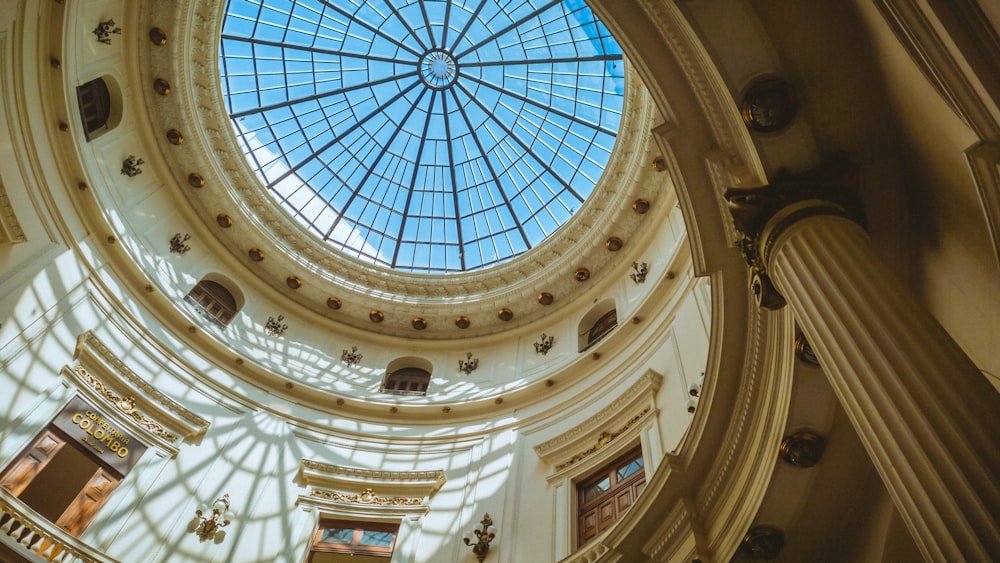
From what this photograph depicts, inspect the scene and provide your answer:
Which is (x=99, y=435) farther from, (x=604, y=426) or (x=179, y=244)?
(x=604, y=426)

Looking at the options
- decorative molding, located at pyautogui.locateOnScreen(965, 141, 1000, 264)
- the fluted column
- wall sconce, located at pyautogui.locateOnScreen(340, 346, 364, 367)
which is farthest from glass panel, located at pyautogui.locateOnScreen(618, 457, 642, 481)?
wall sconce, located at pyautogui.locateOnScreen(340, 346, 364, 367)

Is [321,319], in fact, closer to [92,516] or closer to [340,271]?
[340,271]

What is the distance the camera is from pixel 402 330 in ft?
63.3

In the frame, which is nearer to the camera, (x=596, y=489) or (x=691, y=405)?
(x=691, y=405)

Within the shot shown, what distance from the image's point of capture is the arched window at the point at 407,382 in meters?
17.0

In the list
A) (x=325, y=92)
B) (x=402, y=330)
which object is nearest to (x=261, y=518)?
(x=402, y=330)

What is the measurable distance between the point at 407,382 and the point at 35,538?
9448 millimetres

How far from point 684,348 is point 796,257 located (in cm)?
614

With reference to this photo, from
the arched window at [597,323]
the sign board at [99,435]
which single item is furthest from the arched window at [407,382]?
the sign board at [99,435]

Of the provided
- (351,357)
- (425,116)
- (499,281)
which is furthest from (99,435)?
(425,116)

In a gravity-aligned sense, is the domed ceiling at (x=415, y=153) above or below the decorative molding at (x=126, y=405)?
above

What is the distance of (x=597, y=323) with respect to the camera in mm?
16562

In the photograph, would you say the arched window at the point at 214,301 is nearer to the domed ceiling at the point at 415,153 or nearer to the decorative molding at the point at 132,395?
the domed ceiling at the point at 415,153

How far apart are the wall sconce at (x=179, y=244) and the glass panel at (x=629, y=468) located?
12.2 meters
